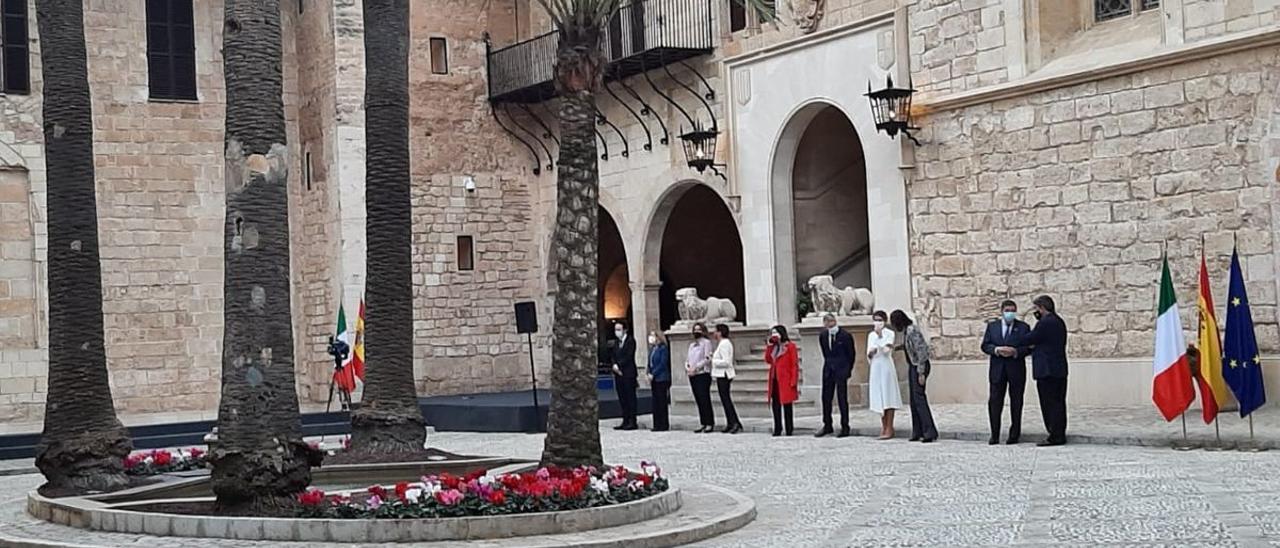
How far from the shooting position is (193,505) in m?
11.2

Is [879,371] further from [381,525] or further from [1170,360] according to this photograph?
[381,525]

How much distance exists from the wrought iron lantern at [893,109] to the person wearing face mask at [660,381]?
13.1ft

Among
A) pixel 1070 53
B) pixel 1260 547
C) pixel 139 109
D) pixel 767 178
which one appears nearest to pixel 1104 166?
pixel 1070 53

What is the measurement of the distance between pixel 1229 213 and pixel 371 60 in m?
9.14

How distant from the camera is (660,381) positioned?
66.4ft

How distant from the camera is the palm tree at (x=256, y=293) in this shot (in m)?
10.8

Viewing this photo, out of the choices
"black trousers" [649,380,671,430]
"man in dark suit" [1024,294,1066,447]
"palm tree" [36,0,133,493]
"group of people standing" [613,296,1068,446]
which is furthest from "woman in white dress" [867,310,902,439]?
"palm tree" [36,0,133,493]

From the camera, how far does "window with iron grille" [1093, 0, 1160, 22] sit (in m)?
19.0

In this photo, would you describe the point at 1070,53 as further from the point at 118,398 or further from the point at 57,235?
the point at 118,398

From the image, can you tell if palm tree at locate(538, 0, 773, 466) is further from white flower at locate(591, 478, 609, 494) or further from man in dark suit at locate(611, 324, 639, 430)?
man in dark suit at locate(611, 324, 639, 430)

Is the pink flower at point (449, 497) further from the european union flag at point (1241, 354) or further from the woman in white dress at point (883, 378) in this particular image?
the european union flag at point (1241, 354)

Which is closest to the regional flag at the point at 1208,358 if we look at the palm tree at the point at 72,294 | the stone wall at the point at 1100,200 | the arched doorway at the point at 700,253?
the stone wall at the point at 1100,200

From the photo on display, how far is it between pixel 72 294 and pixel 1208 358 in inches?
402

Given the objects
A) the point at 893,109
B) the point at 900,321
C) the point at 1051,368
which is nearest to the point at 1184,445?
the point at 1051,368
